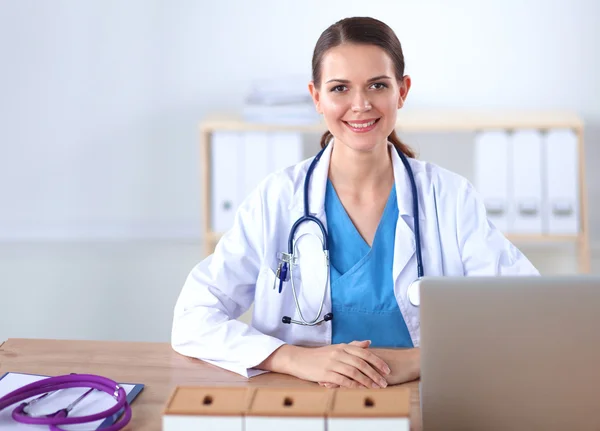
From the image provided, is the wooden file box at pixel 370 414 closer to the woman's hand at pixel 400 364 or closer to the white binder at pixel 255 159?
the woman's hand at pixel 400 364

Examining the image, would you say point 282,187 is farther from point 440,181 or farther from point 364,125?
point 440,181

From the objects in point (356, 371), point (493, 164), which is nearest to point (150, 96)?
point (493, 164)

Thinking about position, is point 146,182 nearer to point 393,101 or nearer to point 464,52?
point 464,52

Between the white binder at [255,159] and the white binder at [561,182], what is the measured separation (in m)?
1.01

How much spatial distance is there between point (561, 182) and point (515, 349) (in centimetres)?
209

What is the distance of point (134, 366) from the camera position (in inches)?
67.4

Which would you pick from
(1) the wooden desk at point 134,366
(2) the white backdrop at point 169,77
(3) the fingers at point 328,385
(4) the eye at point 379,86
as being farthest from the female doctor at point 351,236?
(2) the white backdrop at point 169,77

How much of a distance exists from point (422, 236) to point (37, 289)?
2337mm

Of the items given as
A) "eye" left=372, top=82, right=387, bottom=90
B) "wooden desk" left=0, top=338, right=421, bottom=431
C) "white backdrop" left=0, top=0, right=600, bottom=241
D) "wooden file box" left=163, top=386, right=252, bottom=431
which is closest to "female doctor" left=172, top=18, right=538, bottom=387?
"eye" left=372, top=82, right=387, bottom=90

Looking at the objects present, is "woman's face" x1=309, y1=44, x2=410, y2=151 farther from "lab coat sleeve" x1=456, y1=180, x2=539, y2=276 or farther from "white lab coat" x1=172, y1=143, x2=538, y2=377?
"lab coat sleeve" x1=456, y1=180, x2=539, y2=276

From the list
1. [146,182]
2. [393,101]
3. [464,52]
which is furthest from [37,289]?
[393,101]

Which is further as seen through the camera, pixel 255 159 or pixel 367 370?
pixel 255 159

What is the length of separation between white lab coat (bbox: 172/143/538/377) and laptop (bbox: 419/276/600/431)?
58cm

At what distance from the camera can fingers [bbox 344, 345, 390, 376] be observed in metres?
1.62
